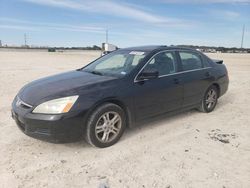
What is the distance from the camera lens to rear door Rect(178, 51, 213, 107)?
18.0 feet

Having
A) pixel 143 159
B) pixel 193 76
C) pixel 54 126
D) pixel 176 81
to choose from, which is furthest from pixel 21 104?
pixel 193 76

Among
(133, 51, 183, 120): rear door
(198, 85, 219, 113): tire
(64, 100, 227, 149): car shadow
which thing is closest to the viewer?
(64, 100, 227, 149): car shadow

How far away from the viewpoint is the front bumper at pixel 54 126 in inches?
147

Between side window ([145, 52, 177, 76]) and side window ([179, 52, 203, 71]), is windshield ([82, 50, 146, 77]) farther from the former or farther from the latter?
side window ([179, 52, 203, 71])

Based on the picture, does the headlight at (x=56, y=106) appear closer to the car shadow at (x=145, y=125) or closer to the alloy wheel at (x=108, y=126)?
the alloy wheel at (x=108, y=126)

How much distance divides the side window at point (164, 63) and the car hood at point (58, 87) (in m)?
0.94

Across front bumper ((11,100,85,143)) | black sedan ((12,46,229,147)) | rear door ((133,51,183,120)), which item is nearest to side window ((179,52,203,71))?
black sedan ((12,46,229,147))

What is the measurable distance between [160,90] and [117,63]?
101 centimetres

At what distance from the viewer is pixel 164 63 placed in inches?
204

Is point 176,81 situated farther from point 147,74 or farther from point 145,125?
point 145,125

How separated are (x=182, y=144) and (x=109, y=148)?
1.17 m

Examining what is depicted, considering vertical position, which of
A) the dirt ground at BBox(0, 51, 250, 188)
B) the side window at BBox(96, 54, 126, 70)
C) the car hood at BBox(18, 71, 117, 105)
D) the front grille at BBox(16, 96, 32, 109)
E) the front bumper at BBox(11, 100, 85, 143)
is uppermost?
the side window at BBox(96, 54, 126, 70)

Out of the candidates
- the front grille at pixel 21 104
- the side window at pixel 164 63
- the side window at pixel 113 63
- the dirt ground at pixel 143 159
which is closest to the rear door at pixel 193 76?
the side window at pixel 164 63

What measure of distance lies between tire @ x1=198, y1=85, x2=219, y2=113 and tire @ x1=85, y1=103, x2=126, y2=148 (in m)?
2.41
